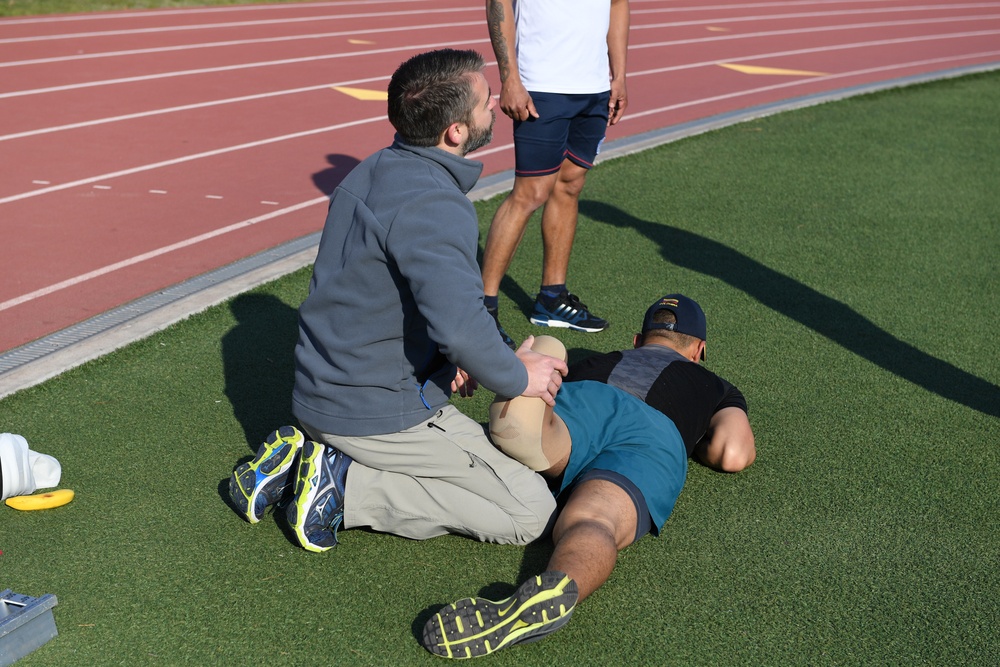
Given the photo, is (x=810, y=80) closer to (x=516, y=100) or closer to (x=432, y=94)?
(x=516, y=100)

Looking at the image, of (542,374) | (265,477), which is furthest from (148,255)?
(542,374)

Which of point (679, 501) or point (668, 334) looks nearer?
point (679, 501)

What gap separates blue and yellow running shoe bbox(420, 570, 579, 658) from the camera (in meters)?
2.81

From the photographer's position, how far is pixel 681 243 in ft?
22.1

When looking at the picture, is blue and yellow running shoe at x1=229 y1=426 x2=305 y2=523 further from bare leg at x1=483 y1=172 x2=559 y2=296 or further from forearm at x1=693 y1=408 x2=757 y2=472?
bare leg at x1=483 y1=172 x2=559 y2=296

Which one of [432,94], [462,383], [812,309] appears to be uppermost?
→ [432,94]

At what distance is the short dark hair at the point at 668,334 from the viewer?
425cm

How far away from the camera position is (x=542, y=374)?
10.6 ft

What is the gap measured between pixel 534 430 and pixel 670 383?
31.0 inches

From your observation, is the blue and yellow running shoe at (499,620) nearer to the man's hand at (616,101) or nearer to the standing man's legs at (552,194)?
the standing man's legs at (552,194)

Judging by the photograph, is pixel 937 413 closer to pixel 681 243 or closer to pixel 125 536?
pixel 681 243

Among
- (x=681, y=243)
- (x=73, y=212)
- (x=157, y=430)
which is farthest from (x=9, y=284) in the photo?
(x=681, y=243)

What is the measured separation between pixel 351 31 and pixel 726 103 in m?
6.50

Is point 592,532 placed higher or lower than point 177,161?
higher
